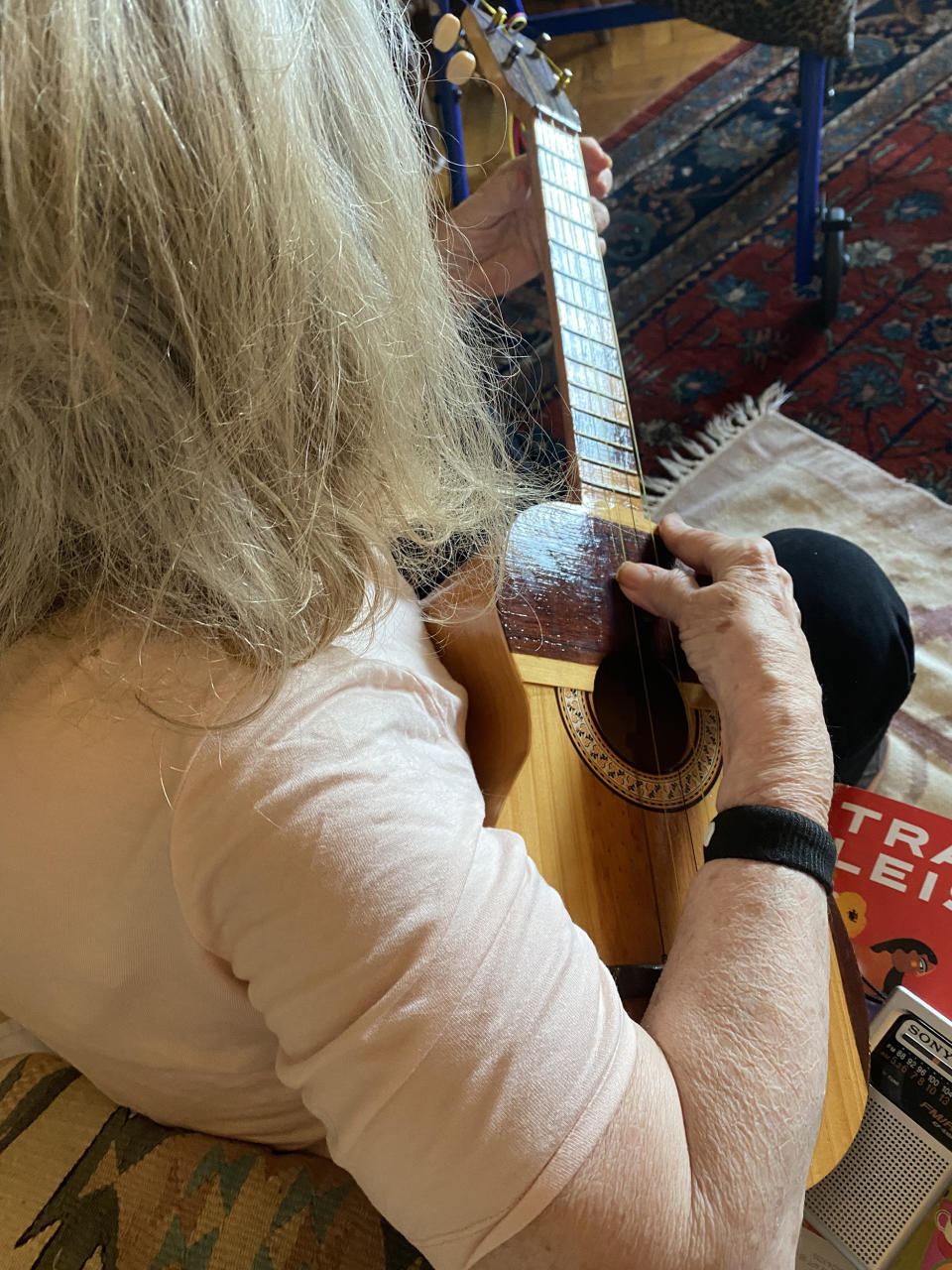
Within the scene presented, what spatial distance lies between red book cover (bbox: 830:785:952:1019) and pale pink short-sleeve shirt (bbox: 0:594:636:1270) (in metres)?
0.47

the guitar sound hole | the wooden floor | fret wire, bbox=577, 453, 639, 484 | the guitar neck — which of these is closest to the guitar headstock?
the guitar neck

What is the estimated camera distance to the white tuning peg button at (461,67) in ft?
3.07

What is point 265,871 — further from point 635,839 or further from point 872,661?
point 872,661

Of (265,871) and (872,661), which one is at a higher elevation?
(265,871)

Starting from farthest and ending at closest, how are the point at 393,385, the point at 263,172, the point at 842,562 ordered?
the point at 842,562 < the point at 393,385 < the point at 263,172

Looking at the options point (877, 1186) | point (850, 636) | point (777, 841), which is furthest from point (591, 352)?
point (877, 1186)

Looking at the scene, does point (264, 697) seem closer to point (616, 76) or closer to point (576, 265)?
point (576, 265)

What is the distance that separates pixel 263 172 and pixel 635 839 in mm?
595

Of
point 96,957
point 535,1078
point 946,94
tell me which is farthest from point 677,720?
point 946,94

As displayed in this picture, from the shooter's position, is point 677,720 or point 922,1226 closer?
point 922,1226

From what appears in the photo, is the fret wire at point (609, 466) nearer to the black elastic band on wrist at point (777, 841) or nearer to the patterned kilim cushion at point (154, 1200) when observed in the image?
the black elastic band on wrist at point (777, 841)

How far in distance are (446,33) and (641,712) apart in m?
0.79

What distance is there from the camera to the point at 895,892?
862 millimetres

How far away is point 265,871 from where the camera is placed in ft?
1.39
